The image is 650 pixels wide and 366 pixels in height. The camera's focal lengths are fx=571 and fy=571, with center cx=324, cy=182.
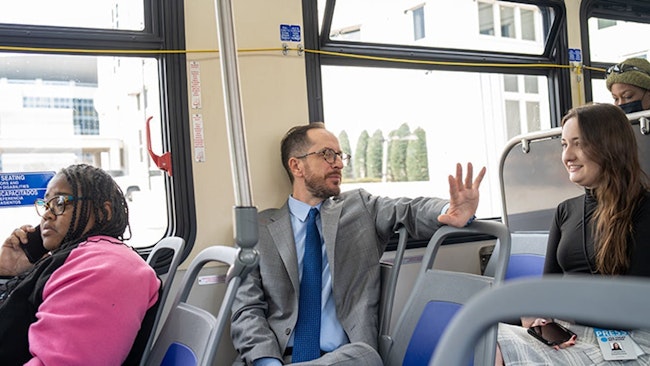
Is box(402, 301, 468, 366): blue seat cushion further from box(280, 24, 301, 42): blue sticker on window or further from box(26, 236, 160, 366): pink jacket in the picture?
box(280, 24, 301, 42): blue sticker on window

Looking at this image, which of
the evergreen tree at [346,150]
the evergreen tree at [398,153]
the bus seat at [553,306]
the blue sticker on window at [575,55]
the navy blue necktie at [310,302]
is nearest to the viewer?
the bus seat at [553,306]

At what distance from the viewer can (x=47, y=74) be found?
8.02ft

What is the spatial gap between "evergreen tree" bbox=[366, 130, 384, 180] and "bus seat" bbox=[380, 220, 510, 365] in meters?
1.09

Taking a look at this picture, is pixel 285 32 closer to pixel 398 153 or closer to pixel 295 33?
pixel 295 33

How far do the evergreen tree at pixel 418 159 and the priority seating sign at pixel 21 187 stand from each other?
1849 millimetres

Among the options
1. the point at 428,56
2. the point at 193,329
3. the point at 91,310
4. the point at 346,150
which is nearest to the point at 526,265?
the point at 346,150

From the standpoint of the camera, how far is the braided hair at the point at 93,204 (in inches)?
72.8

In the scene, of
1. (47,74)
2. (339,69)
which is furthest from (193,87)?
(339,69)

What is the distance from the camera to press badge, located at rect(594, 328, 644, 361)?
176 centimetres

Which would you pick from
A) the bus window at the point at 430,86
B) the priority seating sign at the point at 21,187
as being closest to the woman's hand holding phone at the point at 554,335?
the bus window at the point at 430,86

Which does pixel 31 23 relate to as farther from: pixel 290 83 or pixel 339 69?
pixel 339 69

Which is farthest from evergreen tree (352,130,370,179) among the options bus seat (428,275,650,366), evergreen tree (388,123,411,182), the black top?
bus seat (428,275,650,366)

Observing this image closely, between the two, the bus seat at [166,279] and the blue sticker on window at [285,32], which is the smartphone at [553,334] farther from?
the blue sticker on window at [285,32]

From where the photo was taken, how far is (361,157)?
309 cm
